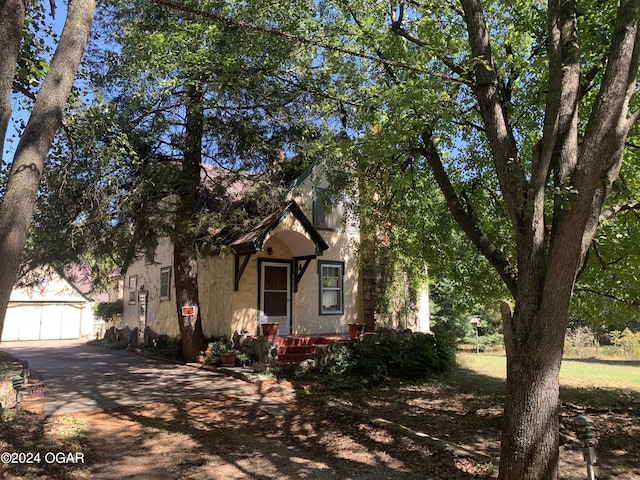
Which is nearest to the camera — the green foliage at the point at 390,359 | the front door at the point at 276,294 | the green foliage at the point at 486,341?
the green foliage at the point at 390,359

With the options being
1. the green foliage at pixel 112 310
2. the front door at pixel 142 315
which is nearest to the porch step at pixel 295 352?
the front door at pixel 142 315

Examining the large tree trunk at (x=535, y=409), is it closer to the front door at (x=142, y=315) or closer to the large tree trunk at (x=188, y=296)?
the large tree trunk at (x=188, y=296)

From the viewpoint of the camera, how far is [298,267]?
50.1ft

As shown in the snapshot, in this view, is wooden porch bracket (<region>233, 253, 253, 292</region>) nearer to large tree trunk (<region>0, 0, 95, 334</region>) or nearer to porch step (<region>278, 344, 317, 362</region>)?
porch step (<region>278, 344, 317, 362</region>)

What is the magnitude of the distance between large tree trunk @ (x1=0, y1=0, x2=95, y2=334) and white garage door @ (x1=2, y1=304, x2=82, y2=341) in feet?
97.1

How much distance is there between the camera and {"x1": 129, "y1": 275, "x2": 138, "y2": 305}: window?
70.1 feet

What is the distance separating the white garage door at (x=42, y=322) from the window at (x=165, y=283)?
15879 mm

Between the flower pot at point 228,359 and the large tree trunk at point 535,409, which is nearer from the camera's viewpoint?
the large tree trunk at point 535,409

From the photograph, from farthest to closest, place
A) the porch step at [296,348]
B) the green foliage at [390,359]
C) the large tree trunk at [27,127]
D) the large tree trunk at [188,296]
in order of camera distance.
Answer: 1. the large tree trunk at [188,296]
2. the porch step at [296,348]
3. the green foliage at [390,359]
4. the large tree trunk at [27,127]

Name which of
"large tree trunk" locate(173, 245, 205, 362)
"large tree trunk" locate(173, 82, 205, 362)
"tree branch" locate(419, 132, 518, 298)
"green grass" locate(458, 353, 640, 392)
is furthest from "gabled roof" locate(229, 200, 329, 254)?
"green grass" locate(458, 353, 640, 392)

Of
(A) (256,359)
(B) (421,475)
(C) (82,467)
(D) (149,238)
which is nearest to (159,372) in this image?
(A) (256,359)

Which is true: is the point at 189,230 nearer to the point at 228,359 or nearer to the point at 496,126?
the point at 228,359

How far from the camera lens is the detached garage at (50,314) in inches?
1132

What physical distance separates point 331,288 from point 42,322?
75.7 feet
